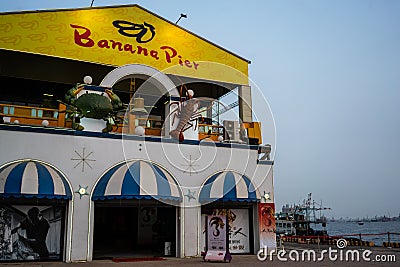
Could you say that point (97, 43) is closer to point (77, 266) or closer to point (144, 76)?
point (144, 76)

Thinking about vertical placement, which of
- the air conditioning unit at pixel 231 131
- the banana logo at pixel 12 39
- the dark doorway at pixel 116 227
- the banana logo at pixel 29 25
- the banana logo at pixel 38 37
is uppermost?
the banana logo at pixel 29 25

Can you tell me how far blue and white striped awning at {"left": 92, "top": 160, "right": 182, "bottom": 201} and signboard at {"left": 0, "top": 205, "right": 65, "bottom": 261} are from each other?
6.49 ft

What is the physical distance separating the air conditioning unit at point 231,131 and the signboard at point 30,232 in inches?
358

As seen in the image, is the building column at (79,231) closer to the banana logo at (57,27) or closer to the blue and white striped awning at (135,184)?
the blue and white striped awning at (135,184)

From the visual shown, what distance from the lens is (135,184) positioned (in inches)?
663

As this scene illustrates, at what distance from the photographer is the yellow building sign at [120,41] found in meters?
19.1

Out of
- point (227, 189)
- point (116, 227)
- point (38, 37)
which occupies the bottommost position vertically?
point (116, 227)

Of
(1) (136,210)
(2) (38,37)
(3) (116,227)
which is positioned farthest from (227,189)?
(2) (38,37)

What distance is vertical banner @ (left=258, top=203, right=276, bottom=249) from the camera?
20172 mm

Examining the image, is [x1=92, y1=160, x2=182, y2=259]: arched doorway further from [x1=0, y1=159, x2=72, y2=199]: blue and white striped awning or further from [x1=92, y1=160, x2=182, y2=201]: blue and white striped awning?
[x1=0, y1=159, x2=72, y2=199]: blue and white striped awning

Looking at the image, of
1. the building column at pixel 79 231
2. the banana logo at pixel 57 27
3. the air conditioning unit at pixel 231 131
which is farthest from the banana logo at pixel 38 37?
the air conditioning unit at pixel 231 131

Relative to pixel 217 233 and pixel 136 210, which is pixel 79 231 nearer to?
pixel 217 233

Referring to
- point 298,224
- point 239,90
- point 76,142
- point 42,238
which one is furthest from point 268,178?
point 298,224

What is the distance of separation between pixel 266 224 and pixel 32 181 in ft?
36.2
